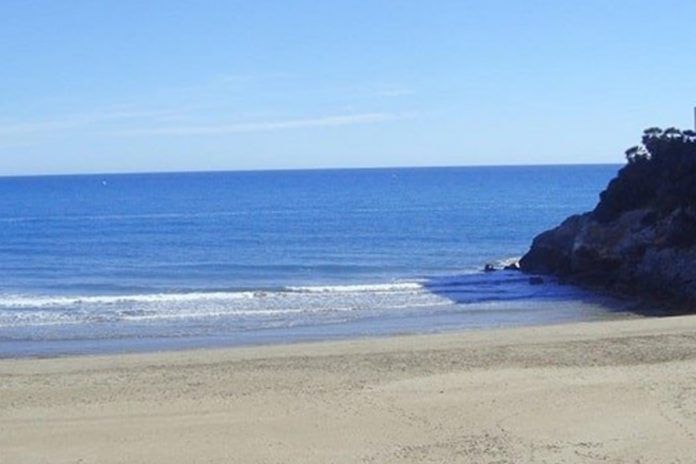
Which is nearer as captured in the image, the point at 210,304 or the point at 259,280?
the point at 210,304

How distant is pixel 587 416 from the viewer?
15.1 m

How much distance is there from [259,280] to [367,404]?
23327 millimetres

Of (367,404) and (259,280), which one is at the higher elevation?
(367,404)

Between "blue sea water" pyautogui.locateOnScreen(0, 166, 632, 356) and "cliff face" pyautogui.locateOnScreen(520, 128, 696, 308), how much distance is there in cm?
151

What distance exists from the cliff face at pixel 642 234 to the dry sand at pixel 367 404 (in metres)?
11.7

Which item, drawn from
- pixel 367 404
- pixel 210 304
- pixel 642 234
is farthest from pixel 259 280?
pixel 367 404

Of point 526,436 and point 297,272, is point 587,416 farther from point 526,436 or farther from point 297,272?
point 297,272

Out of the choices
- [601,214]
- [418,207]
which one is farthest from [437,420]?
[418,207]

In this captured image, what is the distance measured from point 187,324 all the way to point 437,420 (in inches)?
545

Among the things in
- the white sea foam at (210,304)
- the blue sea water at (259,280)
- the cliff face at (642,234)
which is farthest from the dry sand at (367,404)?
the cliff face at (642,234)

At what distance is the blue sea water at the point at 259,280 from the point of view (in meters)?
27.0

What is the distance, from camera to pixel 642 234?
116 ft

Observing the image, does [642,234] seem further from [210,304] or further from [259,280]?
[210,304]

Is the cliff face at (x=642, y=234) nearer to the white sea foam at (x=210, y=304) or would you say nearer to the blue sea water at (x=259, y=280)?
the blue sea water at (x=259, y=280)
